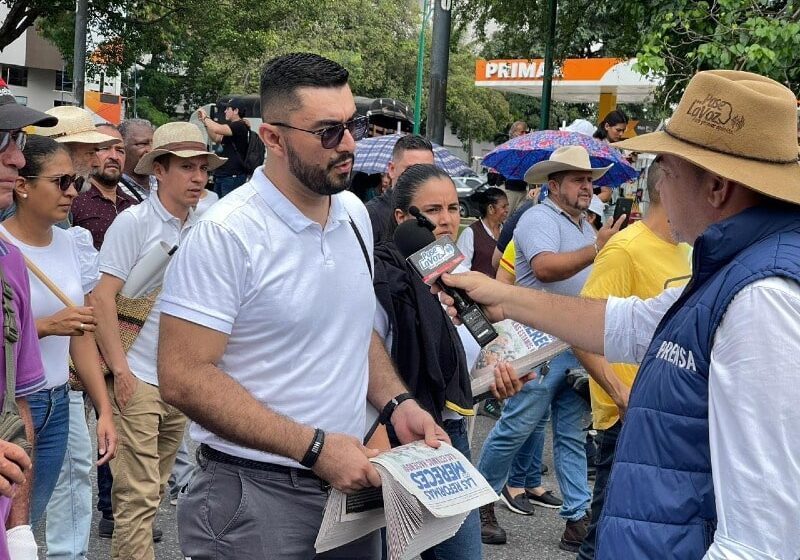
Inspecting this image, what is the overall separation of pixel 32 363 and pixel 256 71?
4289cm

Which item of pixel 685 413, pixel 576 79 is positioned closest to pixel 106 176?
pixel 685 413

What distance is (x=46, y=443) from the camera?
12.7 feet

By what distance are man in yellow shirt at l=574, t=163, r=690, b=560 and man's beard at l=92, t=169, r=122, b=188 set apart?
292cm

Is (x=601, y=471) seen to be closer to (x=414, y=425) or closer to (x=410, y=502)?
(x=414, y=425)

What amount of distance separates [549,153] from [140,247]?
465cm

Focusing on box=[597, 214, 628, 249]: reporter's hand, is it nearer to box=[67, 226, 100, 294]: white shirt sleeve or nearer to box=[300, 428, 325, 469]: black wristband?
box=[67, 226, 100, 294]: white shirt sleeve

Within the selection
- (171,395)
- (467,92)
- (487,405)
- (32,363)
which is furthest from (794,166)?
(467,92)

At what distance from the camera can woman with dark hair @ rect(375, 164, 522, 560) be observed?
3742mm

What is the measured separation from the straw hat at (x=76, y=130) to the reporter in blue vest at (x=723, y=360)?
13.6 ft

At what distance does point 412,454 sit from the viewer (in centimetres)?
292

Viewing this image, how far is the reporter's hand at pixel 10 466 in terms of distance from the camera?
2.33 metres

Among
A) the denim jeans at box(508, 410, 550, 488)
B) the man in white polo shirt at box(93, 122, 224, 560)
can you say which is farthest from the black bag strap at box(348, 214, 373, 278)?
the denim jeans at box(508, 410, 550, 488)

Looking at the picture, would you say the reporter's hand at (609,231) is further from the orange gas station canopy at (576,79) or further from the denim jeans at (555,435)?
the orange gas station canopy at (576,79)

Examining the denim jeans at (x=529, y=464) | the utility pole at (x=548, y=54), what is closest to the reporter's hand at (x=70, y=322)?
the denim jeans at (x=529, y=464)
